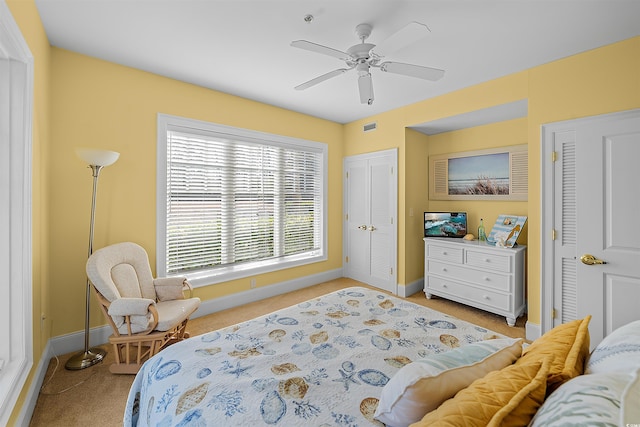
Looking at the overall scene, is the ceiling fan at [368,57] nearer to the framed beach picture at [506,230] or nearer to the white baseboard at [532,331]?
the framed beach picture at [506,230]

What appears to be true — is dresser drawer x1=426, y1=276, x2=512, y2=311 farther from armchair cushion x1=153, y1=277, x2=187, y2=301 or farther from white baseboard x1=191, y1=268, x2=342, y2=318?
armchair cushion x1=153, y1=277, x2=187, y2=301

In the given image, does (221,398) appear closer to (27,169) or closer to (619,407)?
(619,407)

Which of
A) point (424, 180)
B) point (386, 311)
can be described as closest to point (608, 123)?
point (424, 180)

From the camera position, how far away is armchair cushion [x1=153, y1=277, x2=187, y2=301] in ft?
8.91

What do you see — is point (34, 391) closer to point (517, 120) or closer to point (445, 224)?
point (445, 224)

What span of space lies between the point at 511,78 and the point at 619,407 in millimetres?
3300

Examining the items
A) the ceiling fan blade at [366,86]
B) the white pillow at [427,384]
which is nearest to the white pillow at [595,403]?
the white pillow at [427,384]

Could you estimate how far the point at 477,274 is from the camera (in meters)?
3.43

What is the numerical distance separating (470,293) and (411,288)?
0.86 m

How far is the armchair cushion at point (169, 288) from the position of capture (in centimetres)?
272

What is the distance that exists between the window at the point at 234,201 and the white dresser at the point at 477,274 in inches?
69.8

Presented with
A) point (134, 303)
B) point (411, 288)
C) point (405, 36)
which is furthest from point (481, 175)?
point (134, 303)

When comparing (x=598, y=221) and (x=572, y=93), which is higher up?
(x=572, y=93)

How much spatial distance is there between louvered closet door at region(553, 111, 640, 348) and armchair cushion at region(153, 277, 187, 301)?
3693 mm
